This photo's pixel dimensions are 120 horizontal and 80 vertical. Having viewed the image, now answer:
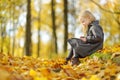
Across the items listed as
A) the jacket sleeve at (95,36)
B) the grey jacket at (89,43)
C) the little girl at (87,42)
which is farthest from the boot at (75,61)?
the jacket sleeve at (95,36)

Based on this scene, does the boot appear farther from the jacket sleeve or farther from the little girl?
the jacket sleeve

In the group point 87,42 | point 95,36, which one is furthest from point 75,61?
point 95,36

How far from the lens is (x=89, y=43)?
241 inches

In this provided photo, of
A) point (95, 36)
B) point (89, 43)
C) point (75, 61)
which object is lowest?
point (75, 61)

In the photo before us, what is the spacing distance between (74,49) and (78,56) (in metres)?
0.15

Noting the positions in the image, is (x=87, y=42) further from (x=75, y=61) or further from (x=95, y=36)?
(x=75, y=61)

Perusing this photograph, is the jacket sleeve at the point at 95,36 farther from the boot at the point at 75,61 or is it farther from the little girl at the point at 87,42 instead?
the boot at the point at 75,61

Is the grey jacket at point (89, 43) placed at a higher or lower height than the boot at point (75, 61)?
higher

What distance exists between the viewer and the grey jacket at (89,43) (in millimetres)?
5996

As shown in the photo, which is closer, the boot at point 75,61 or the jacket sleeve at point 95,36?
the boot at point 75,61

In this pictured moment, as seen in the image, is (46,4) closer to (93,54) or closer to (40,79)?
(93,54)

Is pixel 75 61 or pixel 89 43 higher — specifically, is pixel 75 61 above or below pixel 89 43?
below

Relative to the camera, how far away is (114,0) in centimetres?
1476

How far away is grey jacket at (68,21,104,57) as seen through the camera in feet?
Answer: 19.7
